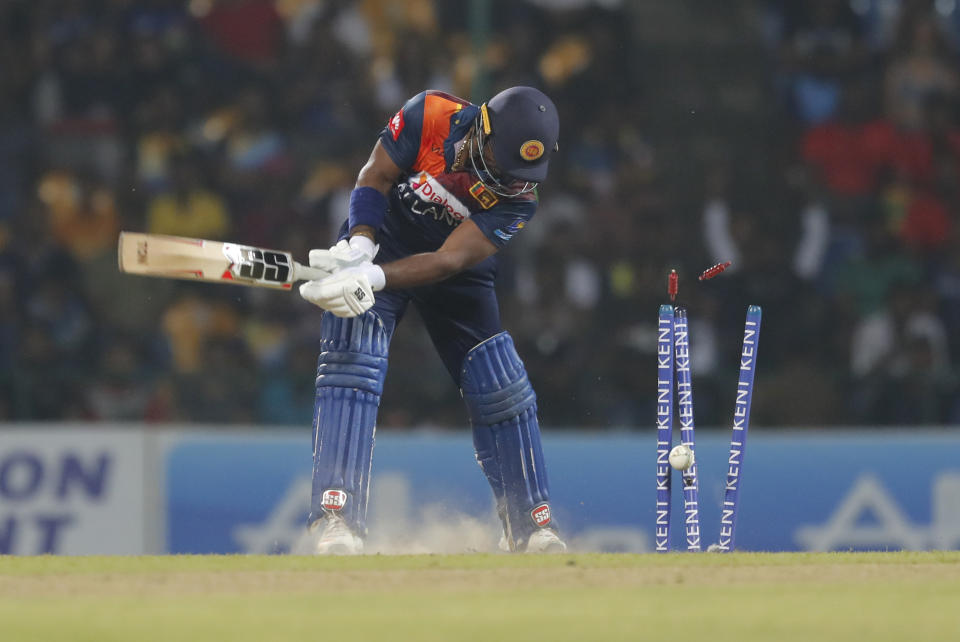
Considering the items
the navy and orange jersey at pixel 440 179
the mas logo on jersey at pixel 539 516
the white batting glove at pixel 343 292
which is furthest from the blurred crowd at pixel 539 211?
the white batting glove at pixel 343 292

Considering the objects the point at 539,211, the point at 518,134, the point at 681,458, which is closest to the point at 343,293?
the point at 518,134

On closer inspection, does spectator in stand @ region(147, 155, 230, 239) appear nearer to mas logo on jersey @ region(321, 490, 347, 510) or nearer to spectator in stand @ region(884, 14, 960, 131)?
spectator in stand @ region(884, 14, 960, 131)

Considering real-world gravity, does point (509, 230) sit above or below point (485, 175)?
below

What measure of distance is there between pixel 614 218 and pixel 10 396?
4220 millimetres

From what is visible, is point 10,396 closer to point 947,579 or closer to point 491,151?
point 491,151

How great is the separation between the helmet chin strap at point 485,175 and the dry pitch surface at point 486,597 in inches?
57.5

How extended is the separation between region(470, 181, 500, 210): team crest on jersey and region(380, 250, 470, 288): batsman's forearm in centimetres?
31

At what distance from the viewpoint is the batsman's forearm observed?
5918 millimetres

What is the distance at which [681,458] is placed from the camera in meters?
5.90

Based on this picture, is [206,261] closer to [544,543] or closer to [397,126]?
[397,126]

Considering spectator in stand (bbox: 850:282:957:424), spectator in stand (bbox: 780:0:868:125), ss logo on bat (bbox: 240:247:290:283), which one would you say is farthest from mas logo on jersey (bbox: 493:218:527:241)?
spectator in stand (bbox: 780:0:868:125)

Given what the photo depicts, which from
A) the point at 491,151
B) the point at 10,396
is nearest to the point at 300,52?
the point at 10,396

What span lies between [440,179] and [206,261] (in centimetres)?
105

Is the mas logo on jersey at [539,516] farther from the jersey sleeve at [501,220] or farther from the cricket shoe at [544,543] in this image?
the jersey sleeve at [501,220]
